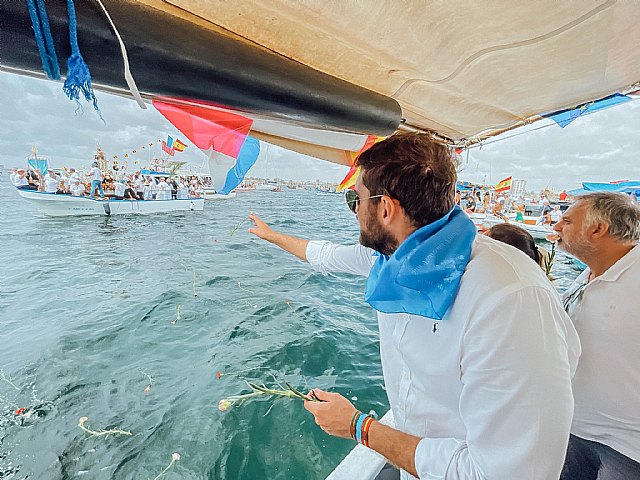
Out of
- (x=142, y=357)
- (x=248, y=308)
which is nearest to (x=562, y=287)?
(x=248, y=308)

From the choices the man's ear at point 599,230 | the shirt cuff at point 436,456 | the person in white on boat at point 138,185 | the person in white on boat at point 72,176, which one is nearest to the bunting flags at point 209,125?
the shirt cuff at point 436,456

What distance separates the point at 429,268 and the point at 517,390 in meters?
0.33

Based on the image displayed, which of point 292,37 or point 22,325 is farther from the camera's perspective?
point 22,325

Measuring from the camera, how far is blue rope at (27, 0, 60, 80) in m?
0.58

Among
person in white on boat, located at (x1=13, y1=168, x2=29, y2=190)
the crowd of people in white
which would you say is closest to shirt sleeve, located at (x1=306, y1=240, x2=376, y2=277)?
the crowd of people in white

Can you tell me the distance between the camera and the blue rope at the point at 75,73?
0.62 meters

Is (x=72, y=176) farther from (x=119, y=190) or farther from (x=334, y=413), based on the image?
(x=334, y=413)

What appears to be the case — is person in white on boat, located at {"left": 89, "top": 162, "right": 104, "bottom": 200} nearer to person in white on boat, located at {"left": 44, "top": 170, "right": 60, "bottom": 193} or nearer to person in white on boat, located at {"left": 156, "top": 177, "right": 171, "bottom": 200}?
person in white on boat, located at {"left": 44, "top": 170, "right": 60, "bottom": 193}

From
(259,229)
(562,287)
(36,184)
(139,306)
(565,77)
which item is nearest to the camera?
(565,77)

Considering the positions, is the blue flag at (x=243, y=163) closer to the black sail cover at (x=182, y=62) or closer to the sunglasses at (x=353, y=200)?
the black sail cover at (x=182, y=62)

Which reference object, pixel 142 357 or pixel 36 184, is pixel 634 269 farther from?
pixel 36 184

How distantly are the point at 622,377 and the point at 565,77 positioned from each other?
4.35 feet

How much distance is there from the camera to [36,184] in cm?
1592

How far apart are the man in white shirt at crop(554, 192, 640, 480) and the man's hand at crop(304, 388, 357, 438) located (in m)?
1.05
